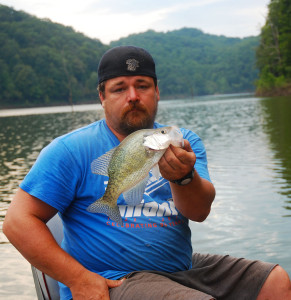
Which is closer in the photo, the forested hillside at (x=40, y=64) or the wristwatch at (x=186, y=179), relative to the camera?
the wristwatch at (x=186, y=179)

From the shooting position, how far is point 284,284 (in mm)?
2371

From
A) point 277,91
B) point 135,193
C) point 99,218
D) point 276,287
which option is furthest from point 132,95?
point 277,91

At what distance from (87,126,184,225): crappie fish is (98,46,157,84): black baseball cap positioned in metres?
0.55

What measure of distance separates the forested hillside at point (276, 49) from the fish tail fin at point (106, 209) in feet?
215

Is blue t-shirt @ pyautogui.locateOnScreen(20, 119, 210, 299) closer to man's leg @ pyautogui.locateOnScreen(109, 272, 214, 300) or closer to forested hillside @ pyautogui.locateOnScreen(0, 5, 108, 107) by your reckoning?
man's leg @ pyautogui.locateOnScreen(109, 272, 214, 300)

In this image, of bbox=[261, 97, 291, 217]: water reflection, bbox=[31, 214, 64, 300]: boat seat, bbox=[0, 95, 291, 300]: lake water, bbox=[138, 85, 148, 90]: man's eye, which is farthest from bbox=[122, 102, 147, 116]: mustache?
bbox=[261, 97, 291, 217]: water reflection

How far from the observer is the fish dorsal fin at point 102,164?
86.8 inches

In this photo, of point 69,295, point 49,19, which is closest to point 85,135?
point 69,295

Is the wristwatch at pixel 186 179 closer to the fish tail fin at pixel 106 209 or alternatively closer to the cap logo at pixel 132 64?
the fish tail fin at pixel 106 209

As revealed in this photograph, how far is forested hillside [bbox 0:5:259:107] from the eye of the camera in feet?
339

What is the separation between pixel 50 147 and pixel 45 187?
0.78ft

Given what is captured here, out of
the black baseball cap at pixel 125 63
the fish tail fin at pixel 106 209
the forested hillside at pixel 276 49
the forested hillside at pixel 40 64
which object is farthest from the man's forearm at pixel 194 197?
the forested hillside at pixel 40 64

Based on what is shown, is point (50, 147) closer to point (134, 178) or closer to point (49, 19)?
point (134, 178)

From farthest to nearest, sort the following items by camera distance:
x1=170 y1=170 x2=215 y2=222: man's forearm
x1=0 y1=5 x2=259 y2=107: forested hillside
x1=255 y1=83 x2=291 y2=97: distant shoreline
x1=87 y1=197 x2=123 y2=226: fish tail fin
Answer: x1=0 y1=5 x2=259 y2=107: forested hillside, x1=255 y1=83 x2=291 y2=97: distant shoreline, x1=170 y1=170 x2=215 y2=222: man's forearm, x1=87 y1=197 x2=123 y2=226: fish tail fin
